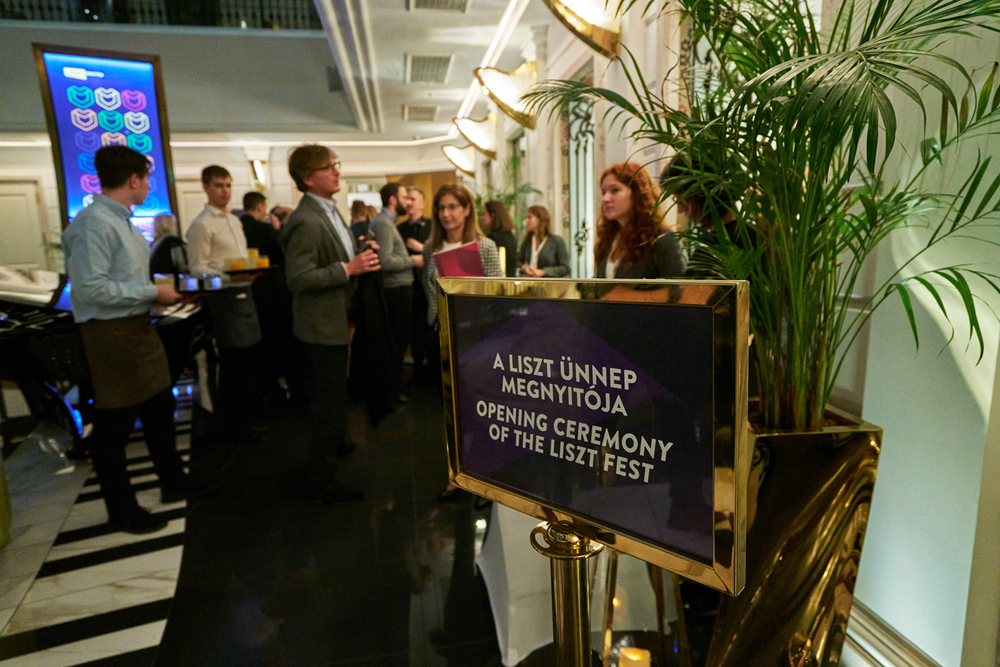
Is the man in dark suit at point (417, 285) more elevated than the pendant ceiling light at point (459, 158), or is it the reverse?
the pendant ceiling light at point (459, 158)

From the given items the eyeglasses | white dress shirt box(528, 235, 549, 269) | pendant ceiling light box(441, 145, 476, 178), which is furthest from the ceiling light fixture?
the eyeglasses

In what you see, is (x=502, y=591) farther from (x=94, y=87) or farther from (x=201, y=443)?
(x=94, y=87)

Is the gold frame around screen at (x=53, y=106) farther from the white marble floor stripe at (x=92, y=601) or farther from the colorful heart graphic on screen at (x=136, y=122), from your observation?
the white marble floor stripe at (x=92, y=601)

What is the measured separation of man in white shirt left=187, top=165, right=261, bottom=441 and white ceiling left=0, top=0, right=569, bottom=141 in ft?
8.29

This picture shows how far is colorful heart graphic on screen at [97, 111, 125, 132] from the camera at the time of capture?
3.16 metres

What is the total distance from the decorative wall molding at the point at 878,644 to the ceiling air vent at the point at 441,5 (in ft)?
16.6

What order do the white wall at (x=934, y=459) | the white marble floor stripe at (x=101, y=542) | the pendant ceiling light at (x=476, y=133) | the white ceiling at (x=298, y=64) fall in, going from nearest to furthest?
the white wall at (x=934, y=459)
the white marble floor stripe at (x=101, y=542)
the pendant ceiling light at (x=476, y=133)
the white ceiling at (x=298, y=64)

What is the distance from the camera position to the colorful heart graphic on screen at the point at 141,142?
3314 millimetres

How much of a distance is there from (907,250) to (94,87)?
3.69 metres

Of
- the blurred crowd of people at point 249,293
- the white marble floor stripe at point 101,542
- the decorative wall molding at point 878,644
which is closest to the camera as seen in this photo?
the decorative wall molding at point 878,644

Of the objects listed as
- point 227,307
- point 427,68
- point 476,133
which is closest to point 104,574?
point 227,307

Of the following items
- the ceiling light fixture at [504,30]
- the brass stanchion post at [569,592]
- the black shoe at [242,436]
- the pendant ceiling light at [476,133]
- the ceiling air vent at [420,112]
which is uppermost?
the ceiling air vent at [420,112]

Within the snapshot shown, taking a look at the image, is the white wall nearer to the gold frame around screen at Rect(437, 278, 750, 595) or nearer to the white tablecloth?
the white tablecloth

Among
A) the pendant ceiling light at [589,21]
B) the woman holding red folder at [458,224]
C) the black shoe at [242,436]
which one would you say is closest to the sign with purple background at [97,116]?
the black shoe at [242,436]
